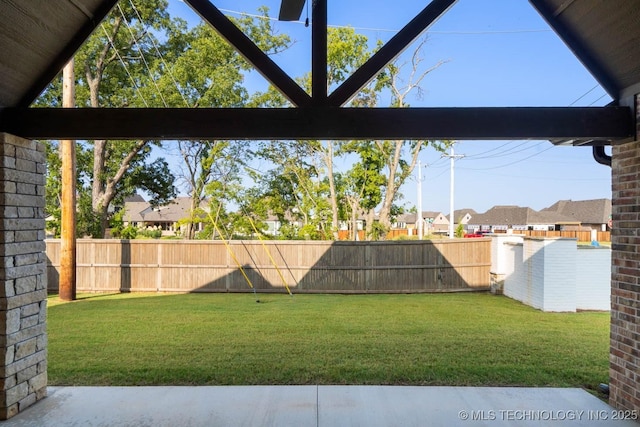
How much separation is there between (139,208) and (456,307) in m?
39.2

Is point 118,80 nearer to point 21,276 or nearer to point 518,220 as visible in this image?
point 21,276

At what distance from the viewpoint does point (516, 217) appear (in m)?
50.4

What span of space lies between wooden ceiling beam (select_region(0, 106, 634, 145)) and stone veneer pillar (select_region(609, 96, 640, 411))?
0.31m

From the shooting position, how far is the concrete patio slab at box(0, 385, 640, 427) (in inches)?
132

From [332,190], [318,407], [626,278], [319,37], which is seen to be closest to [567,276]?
[626,278]

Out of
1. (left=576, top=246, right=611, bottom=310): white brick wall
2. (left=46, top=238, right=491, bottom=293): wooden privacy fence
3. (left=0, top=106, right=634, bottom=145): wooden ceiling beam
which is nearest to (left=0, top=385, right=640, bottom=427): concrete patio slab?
(left=0, top=106, right=634, bottom=145): wooden ceiling beam

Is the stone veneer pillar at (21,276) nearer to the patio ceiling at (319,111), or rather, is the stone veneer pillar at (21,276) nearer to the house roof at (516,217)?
the patio ceiling at (319,111)

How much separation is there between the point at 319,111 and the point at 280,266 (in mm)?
8396

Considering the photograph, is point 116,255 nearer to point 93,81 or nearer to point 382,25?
point 93,81

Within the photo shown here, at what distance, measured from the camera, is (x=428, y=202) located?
84.3 ft

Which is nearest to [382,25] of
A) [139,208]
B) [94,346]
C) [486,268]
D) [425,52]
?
[94,346]

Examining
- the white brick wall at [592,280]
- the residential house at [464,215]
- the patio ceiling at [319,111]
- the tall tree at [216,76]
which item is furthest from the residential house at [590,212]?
the patio ceiling at [319,111]

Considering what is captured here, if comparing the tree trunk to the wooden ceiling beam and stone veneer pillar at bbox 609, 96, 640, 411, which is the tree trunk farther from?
the wooden ceiling beam

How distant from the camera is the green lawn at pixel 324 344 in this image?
14.5 ft
